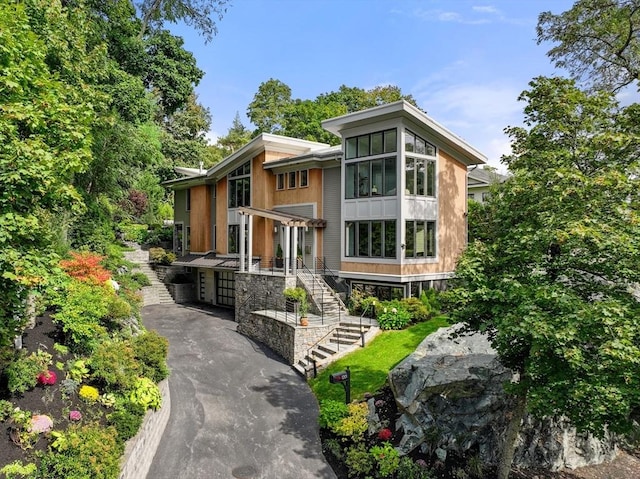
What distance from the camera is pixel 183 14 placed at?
31.0m

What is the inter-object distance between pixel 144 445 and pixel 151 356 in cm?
348

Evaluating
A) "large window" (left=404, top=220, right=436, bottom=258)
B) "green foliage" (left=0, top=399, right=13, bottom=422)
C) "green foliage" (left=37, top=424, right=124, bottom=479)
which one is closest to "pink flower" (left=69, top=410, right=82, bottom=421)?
"green foliage" (left=37, top=424, right=124, bottom=479)

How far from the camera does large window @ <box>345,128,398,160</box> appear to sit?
19859 mm

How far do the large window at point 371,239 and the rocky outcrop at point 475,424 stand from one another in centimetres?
916

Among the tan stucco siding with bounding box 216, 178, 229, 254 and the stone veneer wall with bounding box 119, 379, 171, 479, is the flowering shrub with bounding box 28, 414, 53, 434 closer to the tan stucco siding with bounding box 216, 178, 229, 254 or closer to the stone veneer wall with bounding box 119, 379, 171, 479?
the stone veneer wall with bounding box 119, 379, 171, 479

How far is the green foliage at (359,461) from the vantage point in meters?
10.1

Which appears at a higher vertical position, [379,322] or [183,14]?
[183,14]

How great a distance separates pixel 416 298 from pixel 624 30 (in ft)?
50.4

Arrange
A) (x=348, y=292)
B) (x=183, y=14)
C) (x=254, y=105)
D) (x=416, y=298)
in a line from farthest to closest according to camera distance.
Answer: (x=254, y=105), (x=183, y=14), (x=348, y=292), (x=416, y=298)

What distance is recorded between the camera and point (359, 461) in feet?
33.6

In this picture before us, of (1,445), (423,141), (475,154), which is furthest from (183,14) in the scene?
(1,445)

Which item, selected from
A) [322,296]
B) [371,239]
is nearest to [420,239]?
[371,239]

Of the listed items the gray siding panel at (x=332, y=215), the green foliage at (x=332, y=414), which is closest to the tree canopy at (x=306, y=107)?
the gray siding panel at (x=332, y=215)

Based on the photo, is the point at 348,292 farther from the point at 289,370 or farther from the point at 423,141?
the point at 423,141
